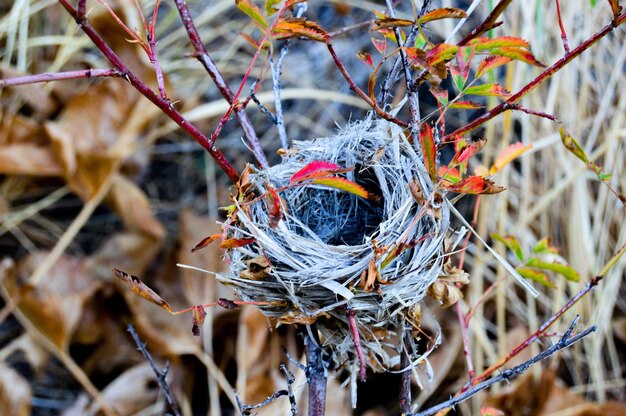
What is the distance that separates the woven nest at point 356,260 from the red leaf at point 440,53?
0.38 feet

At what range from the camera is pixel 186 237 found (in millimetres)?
1829

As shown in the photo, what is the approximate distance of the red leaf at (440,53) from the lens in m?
0.58

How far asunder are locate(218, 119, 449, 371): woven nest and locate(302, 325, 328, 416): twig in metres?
0.02

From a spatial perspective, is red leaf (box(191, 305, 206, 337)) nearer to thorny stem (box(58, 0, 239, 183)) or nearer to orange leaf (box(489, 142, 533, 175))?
thorny stem (box(58, 0, 239, 183))

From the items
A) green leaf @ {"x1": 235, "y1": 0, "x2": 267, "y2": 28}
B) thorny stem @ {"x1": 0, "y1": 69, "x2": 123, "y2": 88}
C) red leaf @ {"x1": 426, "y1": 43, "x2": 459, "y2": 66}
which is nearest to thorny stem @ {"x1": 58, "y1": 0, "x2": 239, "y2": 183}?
thorny stem @ {"x1": 0, "y1": 69, "x2": 123, "y2": 88}

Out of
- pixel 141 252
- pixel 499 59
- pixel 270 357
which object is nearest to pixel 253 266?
pixel 499 59

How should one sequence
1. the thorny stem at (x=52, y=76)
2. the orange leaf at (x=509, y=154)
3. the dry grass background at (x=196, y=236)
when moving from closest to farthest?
the thorny stem at (x=52, y=76)
the orange leaf at (x=509, y=154)
the dry grass background at (x=196, y=236)

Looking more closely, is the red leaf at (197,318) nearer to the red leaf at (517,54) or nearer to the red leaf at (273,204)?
the red leaf at (273,204)

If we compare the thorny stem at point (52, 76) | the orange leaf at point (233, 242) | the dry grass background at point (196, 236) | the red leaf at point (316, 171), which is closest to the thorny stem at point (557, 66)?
the red leaf at point (316, 171)

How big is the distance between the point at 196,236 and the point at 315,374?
1.17 meters

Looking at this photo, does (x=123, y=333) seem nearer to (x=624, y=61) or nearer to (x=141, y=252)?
(x=141, y=252)

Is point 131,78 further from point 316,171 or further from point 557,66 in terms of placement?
point 557,66

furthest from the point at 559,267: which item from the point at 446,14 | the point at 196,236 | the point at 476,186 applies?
the point at 196,236

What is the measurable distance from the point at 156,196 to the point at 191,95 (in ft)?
1.12
